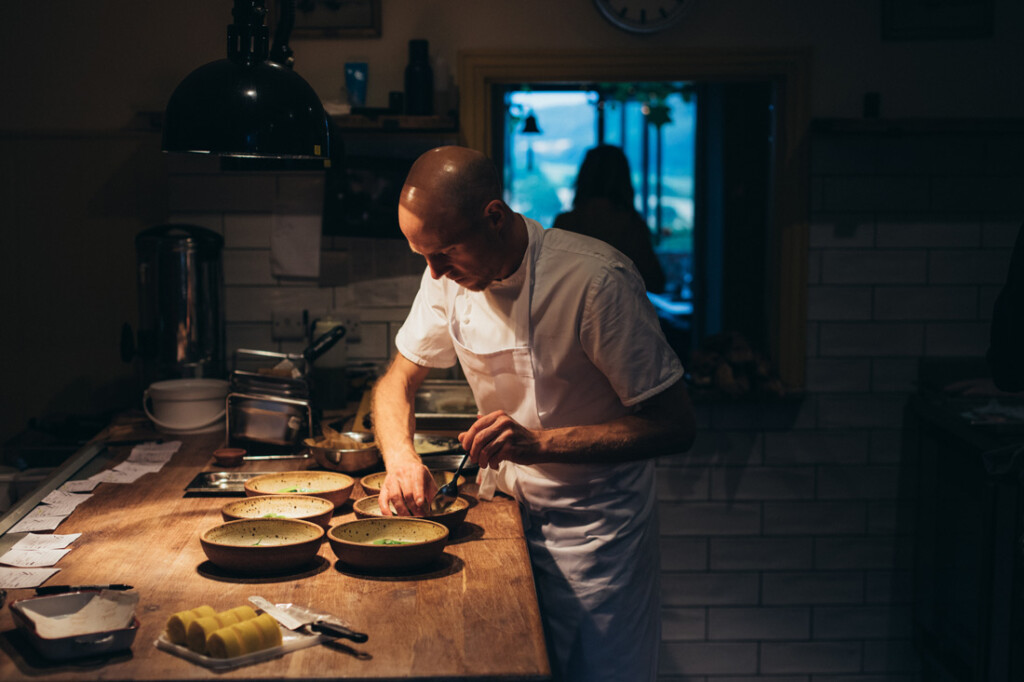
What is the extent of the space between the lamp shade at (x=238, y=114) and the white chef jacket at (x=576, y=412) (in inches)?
22.4

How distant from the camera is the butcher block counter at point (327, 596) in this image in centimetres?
139

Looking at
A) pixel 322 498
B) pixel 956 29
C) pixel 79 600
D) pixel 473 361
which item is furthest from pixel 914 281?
pixel 79 600

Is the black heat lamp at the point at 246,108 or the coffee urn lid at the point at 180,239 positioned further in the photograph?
the coffee urn lid at the point at 180,239

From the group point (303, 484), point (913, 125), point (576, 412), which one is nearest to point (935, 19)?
point (913, 125)

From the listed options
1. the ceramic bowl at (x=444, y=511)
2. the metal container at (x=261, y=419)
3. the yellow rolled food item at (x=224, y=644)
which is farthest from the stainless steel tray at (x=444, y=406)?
the yellow rolled food item at (x=224, y=644)

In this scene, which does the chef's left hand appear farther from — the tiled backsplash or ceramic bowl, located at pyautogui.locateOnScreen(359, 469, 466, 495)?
the tiled backsplash

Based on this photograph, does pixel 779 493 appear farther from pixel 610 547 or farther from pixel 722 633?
pixel 610 547

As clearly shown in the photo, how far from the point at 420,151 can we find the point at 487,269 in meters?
1.81

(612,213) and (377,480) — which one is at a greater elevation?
(612,213)

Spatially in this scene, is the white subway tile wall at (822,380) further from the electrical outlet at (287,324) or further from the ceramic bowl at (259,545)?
the ceramic bowl at (259,545)

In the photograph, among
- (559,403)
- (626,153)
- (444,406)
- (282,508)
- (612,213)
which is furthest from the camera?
(626,153)

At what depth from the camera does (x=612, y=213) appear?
399 cm

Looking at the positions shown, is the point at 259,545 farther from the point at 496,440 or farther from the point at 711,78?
the point at 711,78

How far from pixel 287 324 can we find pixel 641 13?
184cm
